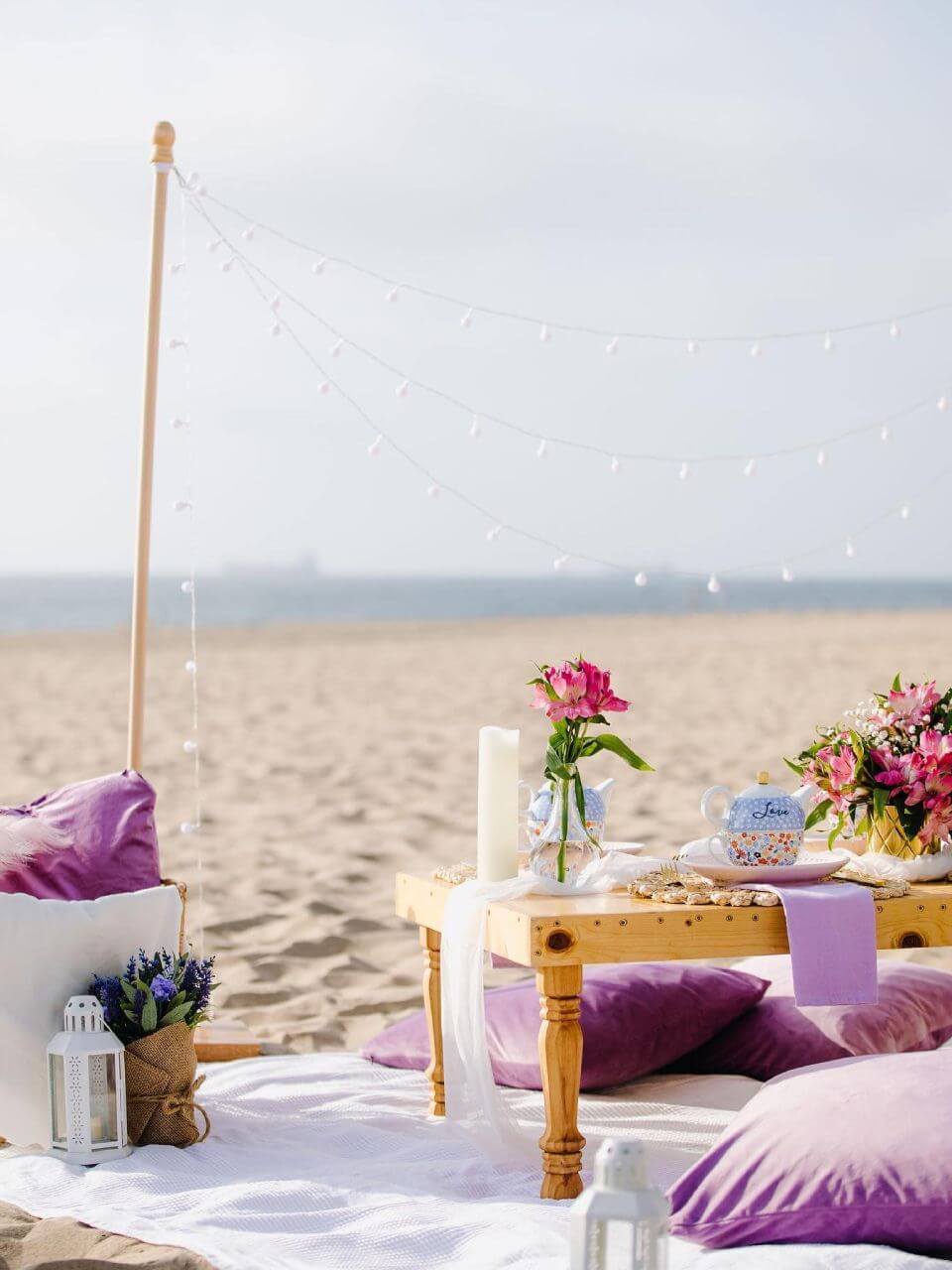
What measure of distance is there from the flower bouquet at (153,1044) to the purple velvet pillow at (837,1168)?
0.90 m

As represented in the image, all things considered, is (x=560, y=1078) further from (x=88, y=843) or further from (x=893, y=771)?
(x=88, y=843)

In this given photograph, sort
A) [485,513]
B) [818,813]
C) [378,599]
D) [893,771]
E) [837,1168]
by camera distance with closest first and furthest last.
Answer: [837,1168] → [893,771] → [818,813] → [485,513] → [378,599]

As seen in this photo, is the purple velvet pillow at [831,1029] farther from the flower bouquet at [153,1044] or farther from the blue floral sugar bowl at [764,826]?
the flower bouquet at [153,1044]

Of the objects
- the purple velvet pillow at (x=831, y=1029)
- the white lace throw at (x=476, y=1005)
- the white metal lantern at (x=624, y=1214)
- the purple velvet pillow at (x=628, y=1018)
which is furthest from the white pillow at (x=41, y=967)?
the white metal lantern at (x=624, y=1214)

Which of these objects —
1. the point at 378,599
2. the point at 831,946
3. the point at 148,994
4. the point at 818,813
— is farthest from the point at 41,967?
the point at 378,599

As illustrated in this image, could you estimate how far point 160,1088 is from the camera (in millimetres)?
2797

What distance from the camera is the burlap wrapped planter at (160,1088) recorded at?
2.78m

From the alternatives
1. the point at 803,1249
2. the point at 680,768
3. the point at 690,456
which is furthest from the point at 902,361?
the point at 803,1249

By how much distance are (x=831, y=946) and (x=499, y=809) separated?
0.60 meters

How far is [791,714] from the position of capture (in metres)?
10.5

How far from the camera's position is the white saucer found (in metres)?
2.77

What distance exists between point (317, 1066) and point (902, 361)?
10.8m

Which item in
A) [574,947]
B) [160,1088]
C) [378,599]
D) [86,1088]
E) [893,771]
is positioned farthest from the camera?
[378,599]

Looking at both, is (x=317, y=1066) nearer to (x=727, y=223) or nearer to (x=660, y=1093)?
(x=660, y=1093)
